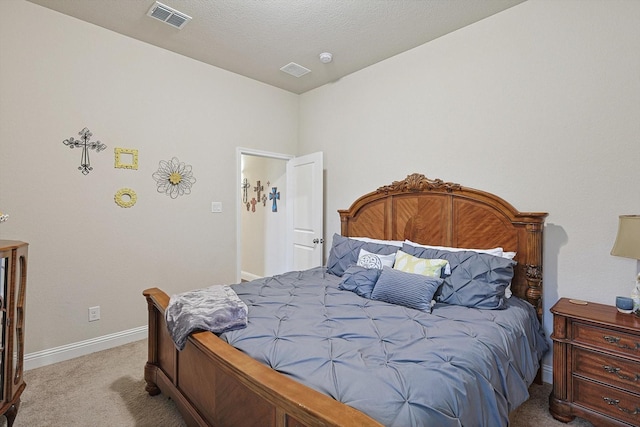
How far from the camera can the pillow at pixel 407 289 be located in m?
2.00

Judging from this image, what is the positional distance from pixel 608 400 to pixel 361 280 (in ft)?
5.12

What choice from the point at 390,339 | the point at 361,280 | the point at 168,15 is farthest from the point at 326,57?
the point at 390,339

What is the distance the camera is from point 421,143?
3100 mm

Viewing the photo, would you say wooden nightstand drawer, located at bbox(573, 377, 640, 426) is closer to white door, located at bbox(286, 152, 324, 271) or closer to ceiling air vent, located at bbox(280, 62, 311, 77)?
white door, located at bbox(286, 152, 324, 271)

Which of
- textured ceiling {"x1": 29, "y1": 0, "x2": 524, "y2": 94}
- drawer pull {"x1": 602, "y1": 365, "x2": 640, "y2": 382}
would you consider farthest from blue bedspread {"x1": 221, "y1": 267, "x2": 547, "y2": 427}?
textured ceiling {"x1": 29, "y1": 0, "x2": 524, "y2": 94}

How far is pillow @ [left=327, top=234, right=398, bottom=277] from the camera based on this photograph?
2776 mm

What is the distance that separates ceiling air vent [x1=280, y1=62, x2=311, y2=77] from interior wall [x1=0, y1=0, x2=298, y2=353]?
2.17 ft

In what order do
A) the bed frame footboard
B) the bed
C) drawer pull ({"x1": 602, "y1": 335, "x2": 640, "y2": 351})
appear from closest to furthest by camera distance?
the bed frame footboard < the bed < drawer pull ({"x1": 602, "y1": 335, "x2": 640, "y2": 351})

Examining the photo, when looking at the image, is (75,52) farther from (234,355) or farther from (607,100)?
(607,100)

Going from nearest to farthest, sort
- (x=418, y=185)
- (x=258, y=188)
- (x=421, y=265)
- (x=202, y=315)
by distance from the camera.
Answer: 1. (x=202, y=315)
2. (x=421, y=265)
3. (x=418, y=185)
4. (x=258, y=188)

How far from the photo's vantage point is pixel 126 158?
9.84 feet

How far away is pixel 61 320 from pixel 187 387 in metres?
1.73

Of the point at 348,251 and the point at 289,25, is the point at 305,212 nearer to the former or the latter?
the point at 348,251

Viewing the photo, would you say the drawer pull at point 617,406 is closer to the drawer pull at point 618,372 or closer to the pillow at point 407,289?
the drawer pull at point 618,372
